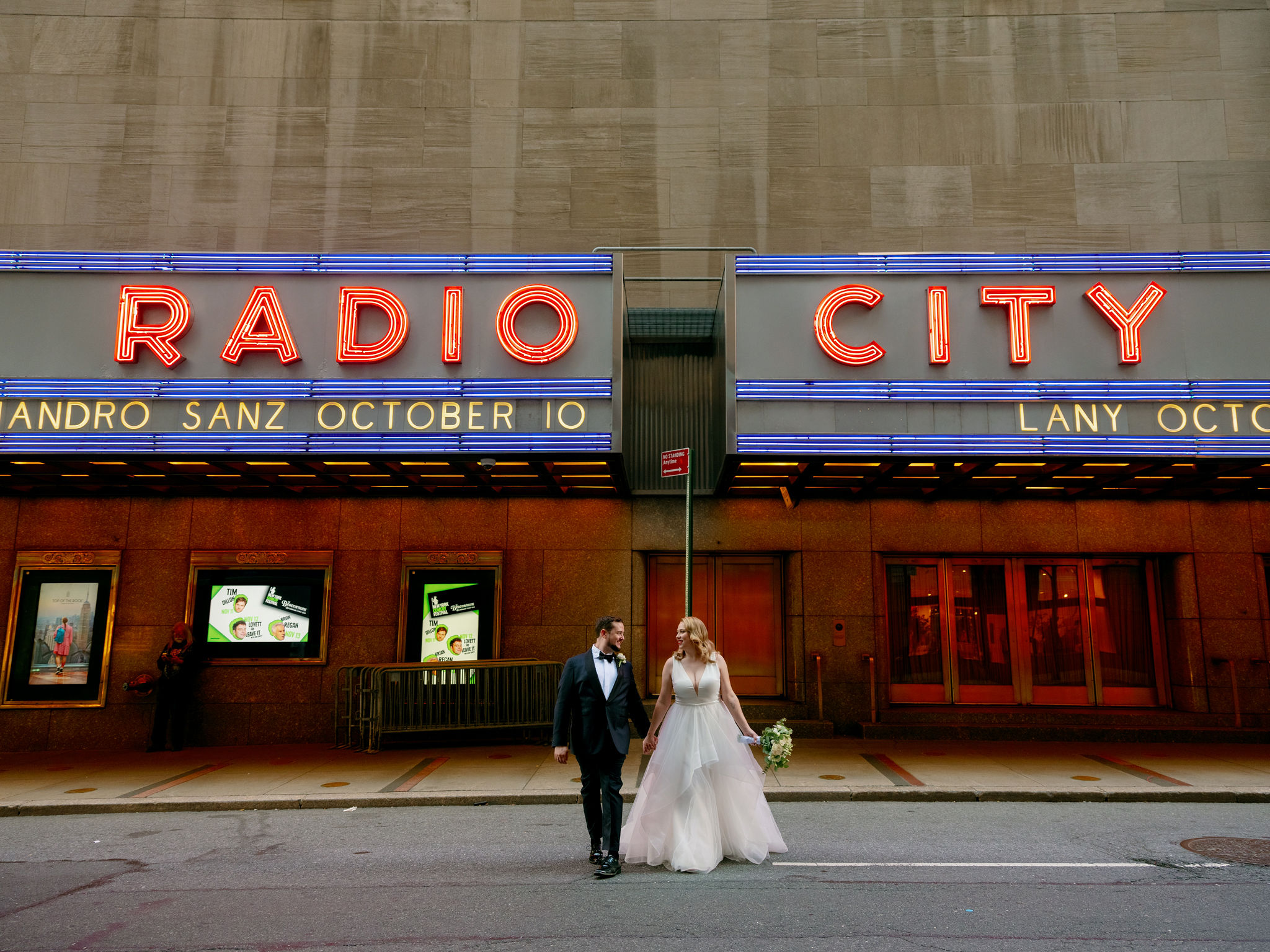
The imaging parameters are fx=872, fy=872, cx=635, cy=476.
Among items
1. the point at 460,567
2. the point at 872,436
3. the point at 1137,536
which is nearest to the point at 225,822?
the point at 460,567

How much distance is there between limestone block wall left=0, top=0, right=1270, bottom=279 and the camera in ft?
49.0

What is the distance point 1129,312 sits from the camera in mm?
10758

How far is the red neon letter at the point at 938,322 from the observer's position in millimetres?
10703

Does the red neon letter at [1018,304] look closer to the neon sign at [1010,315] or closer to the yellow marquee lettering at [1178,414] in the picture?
the neon sign at [1010,315]

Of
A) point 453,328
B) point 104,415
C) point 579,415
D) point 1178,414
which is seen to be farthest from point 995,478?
point 104,415

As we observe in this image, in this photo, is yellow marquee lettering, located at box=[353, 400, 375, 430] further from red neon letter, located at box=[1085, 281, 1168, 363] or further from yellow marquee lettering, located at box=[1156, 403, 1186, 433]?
yellow marquee lettering, located at box=[1156, 403, 1186, 433]

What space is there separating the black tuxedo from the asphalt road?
429mm

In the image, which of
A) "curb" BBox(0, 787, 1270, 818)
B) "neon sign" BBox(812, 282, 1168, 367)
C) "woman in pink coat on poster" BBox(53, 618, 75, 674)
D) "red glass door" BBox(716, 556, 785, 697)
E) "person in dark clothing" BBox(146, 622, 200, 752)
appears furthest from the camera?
"red glass door" BBox(716, 556, 785, 697)

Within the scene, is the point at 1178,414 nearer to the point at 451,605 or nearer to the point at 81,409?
the point at 451,605

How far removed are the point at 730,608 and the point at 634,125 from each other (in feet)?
28.0

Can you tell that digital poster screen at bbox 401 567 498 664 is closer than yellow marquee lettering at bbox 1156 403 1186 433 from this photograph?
No

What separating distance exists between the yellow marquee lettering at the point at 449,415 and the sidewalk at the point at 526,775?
13.6 ft

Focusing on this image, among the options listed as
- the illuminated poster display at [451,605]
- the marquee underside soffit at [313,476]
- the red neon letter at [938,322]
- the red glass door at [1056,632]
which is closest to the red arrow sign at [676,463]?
the marquee underside soffit at [313,476]

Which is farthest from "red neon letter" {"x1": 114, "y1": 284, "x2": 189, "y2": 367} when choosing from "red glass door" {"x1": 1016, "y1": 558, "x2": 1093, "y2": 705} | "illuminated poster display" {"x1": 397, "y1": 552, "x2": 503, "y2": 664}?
"red glass door" {"x1": 1016, "y1": 558, "x2": 1093, "y2": 705}
